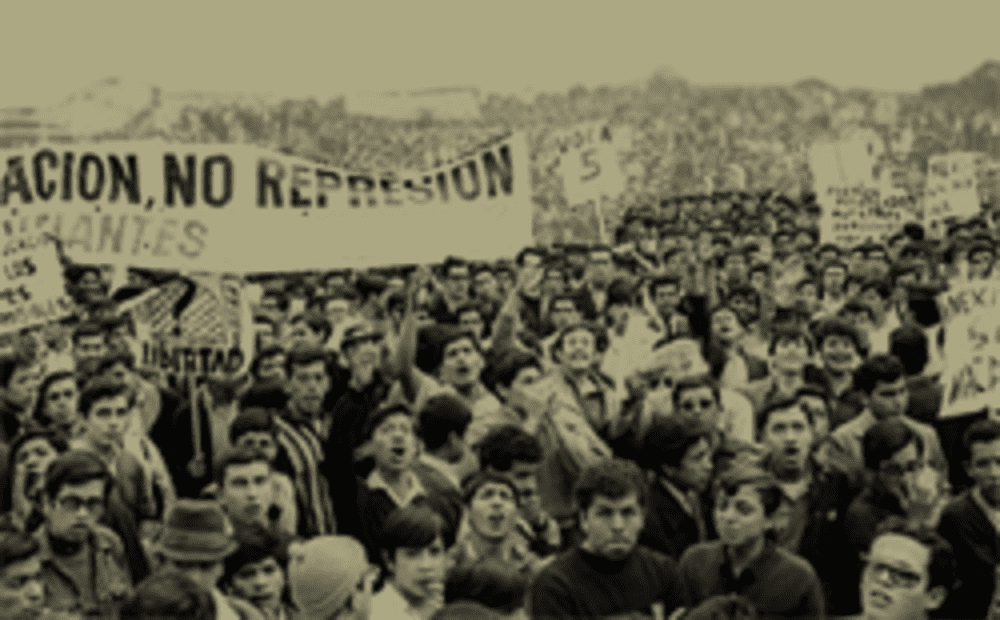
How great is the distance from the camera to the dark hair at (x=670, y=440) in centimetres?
596

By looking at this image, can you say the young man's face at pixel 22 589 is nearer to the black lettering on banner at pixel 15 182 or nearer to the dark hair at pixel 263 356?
the dark hair at pixel 263 356

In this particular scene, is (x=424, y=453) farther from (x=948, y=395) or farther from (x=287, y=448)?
(x=948, y=395)

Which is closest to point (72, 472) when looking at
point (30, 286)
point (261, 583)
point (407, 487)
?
point (261, 583)

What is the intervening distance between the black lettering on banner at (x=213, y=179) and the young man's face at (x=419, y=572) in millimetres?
3030

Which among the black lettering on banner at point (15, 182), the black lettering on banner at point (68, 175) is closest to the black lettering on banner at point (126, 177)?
the black lettering on banner at point (68, 175)

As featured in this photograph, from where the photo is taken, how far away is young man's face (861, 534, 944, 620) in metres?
4.86

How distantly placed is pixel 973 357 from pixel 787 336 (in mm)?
1131

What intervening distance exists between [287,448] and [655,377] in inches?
74.8

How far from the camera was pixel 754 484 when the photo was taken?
5305 mm

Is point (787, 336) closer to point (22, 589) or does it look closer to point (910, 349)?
point (910, 349)

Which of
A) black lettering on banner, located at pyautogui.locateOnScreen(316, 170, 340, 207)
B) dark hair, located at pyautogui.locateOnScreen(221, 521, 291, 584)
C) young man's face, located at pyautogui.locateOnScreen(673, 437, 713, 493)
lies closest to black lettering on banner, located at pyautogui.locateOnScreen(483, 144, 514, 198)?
black lettering on banner, located at pyautogui.locateOnScreen(316, 170, 340, 207)

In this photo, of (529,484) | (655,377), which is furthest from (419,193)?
(529,484)

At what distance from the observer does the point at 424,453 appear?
650cm

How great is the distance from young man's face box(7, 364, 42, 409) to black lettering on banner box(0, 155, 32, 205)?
35.5 inches
